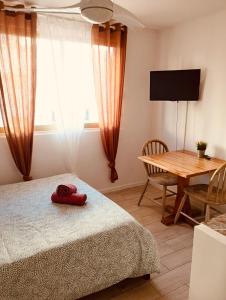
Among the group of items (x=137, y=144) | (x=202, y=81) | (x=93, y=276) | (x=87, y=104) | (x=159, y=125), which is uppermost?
(x=202, y=81)

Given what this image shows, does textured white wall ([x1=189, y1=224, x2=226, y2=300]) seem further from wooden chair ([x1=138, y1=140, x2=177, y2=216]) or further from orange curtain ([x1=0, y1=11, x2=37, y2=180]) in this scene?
orange curtain ([x1=0, y1=11, x2=37, y2=180])

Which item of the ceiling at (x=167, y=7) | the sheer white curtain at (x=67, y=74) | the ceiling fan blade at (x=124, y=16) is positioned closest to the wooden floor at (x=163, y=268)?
the sheer white curtain at (x=67, y=74)

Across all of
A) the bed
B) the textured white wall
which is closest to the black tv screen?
the bed

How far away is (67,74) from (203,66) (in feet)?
5.54

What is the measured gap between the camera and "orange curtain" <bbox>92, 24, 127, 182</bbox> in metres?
3.24

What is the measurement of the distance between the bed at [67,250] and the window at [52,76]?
1275 mm

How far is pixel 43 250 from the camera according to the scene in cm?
165

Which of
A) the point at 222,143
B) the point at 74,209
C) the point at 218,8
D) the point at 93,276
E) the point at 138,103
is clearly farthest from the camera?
the point at 138,103

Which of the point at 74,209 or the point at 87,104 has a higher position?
the point at 87,104

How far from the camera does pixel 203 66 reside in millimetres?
3154

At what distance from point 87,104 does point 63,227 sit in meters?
1.90

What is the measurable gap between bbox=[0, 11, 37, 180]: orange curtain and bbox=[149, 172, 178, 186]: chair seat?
154cm

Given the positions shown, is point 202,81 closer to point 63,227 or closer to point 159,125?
point 159,125

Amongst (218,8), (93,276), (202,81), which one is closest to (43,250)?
(93,276)
